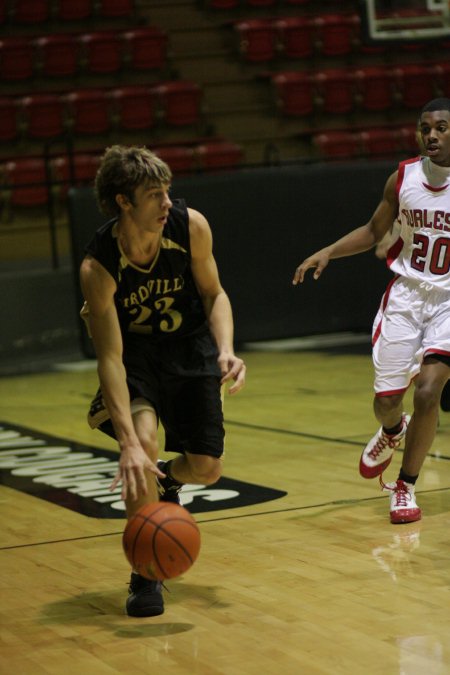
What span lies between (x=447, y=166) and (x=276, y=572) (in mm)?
2029

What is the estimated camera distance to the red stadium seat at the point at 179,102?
14766 millimetres

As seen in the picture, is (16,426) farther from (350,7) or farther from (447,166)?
(350,7)

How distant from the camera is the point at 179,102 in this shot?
1485 centimetres

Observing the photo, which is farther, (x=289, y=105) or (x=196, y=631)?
(x=289, y=105)

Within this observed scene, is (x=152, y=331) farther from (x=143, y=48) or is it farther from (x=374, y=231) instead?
(x=143, y=48)

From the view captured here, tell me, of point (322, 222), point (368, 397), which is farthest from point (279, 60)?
point (368, 397)

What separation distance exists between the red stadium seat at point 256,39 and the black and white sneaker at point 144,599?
12.3 m

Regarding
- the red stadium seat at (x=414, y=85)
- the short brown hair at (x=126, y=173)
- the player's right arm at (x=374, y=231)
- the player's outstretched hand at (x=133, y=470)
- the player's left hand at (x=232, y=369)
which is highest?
the short brown hair at (x=126, y=173)

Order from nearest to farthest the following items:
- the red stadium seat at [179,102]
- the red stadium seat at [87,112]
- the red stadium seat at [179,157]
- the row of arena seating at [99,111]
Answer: the red stadium seat at [179,157] < the row of arena seating at [99,111] < the red stadium seat at [87,112] < the red stadium seat at [179,102]

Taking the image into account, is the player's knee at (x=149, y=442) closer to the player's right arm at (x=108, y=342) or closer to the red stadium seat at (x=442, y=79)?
the player's right arm at (x=108, y=342)

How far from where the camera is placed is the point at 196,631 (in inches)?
164

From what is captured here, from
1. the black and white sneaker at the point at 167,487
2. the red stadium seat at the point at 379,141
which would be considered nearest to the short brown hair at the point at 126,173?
the black and white sneaker at the point at 167,487

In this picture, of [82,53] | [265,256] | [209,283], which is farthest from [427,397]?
[82,53]

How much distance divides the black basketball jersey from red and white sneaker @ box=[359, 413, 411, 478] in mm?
1688
